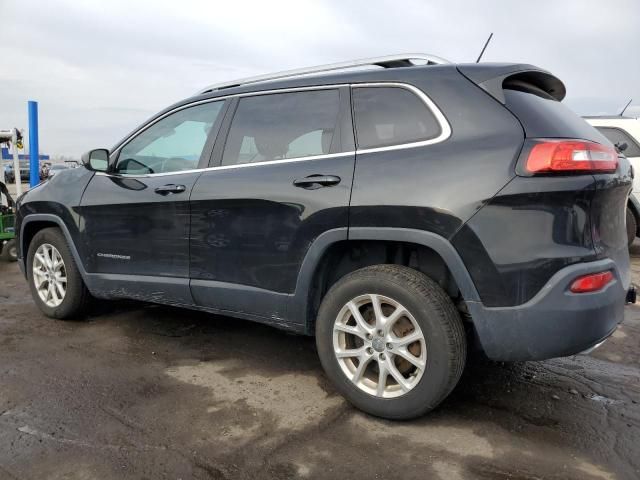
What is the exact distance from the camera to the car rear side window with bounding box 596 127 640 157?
736cm

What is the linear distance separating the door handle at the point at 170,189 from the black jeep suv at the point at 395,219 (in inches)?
0.4

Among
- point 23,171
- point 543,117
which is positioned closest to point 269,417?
point 543,117

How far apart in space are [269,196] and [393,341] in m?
1.06

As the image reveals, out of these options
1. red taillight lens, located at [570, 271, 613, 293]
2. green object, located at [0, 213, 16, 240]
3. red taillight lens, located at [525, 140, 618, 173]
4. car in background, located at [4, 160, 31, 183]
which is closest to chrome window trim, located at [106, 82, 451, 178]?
red taillight lens, located at [525, 140, 618, 173]

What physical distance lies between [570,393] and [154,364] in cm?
259

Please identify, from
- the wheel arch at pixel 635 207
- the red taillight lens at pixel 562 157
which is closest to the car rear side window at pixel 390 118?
the red taillight lens at pixel 562 157

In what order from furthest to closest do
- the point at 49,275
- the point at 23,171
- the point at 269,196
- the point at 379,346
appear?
Result: 1. the point at 23,171
2. the point at 49,275
3. the point at 269,196
4. the point at 379,346

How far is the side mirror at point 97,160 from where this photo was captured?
4.05m

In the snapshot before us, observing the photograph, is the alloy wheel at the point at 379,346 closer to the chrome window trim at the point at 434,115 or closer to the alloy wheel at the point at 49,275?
the chrome window trim at the point at 434,115

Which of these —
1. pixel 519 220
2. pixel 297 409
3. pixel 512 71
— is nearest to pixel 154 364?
pixel 297 409

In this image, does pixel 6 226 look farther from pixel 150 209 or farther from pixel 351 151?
pixel 351 151

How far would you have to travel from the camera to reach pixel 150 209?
366cm

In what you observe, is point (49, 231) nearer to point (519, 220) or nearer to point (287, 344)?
point (287, 344)

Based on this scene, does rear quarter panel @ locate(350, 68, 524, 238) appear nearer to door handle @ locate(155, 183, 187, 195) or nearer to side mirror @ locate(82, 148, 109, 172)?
door handle @ locate(155, 183, 187, 195)
